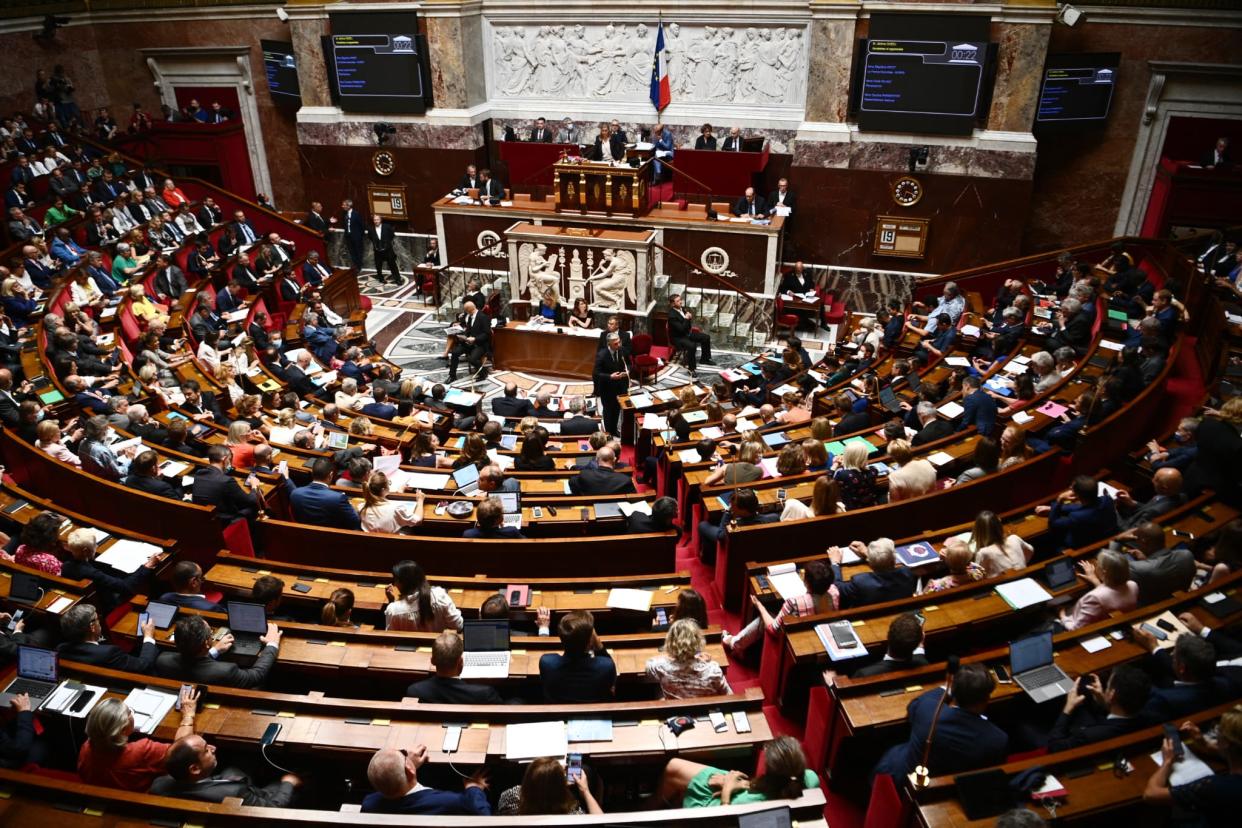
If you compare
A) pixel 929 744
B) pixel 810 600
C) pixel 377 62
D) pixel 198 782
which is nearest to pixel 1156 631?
pixel 929 744

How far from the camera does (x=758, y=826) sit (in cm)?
370

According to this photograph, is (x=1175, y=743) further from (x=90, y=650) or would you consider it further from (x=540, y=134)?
(x=540, y=134)

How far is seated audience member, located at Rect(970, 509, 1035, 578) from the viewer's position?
585 cm

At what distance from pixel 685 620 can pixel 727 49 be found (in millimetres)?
14284

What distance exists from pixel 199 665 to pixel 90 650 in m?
0.74

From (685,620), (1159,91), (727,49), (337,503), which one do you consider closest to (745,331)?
(727,49)

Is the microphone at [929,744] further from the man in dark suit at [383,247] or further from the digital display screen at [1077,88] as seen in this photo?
the man in dark suit at [383,247]

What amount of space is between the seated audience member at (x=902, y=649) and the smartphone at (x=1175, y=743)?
1.24 metres

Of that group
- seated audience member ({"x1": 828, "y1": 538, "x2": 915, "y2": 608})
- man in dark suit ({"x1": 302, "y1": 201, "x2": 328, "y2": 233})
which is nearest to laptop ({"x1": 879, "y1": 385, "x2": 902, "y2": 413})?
seated audience member ({"x1": 828, "y1": 538, "x2": 915, "y2": 608})

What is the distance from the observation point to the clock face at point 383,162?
17641 millimetres

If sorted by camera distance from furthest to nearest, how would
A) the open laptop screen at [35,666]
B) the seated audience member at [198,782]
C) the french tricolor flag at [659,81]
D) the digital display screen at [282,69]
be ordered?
1. the digital display screen at [282,69]
2. the french tricolor flag at [659,81]
3. the open laptop screen at [35,666]
4. the seated audience member at [198,782]

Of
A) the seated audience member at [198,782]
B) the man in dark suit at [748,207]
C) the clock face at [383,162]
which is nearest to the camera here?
the seated audience member at [198,782]

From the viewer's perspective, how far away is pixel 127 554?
20.5 ft

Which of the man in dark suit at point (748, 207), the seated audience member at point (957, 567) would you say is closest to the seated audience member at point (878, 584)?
the seated audience member at point (957, 567)
